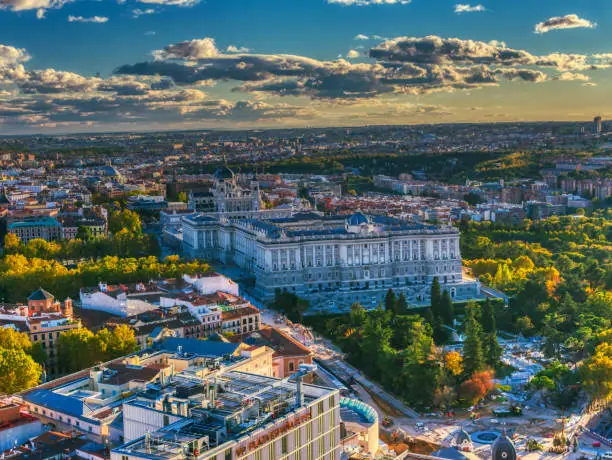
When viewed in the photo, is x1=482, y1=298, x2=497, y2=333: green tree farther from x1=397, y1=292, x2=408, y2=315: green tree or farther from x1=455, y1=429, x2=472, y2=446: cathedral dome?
x1=455, y1=429, x2=472, y2=446: cathedral dome

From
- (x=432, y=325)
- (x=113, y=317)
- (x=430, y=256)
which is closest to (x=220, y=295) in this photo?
(x=113, y=317)

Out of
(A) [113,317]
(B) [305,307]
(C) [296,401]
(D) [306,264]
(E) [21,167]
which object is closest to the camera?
(C) [296,401]

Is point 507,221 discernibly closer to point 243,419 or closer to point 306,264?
point 306,264

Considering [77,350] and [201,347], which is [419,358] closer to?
[201,347]

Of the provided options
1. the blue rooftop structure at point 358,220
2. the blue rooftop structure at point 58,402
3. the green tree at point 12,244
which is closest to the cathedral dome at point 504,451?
the blue rooftop structure at point 58,402

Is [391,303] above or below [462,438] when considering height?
above

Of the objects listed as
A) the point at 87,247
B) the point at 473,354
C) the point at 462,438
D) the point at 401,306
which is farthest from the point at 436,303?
the point at 87,247
